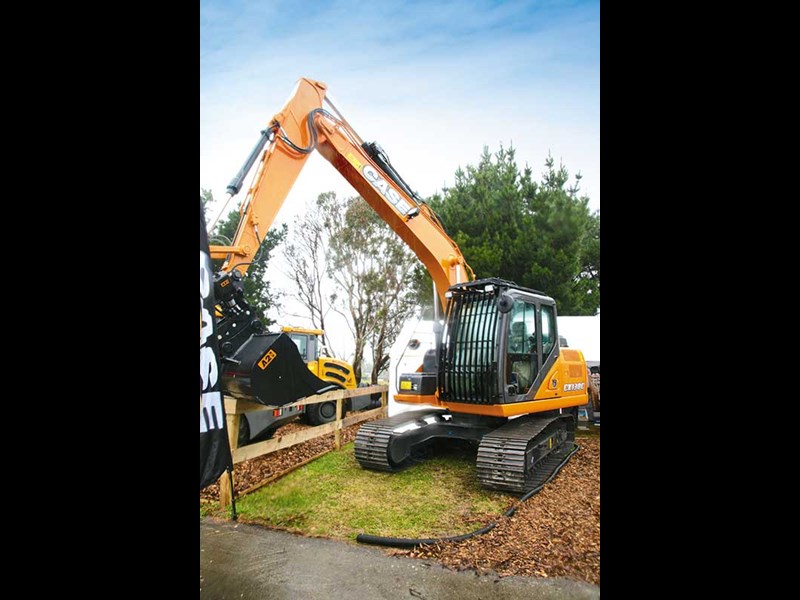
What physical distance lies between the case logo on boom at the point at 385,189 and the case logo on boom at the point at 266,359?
56.5 inches

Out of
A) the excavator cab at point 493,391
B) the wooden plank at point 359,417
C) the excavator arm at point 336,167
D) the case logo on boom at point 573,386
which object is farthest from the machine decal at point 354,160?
the case logo on boom at point 573,386

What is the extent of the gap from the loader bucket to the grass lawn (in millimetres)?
542

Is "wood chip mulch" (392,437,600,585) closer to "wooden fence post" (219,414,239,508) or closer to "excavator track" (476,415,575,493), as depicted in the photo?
"excavator track" (476,415,575,493)

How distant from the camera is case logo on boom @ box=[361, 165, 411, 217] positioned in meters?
3.35

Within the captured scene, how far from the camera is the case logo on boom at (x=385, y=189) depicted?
3.35m

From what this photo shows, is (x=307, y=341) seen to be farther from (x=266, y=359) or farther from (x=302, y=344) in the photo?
(x=266, y=359)

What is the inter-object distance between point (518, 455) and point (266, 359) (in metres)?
1.48

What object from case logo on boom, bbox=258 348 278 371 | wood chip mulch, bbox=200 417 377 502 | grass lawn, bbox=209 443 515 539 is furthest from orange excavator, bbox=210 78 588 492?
wood chip mulch, bbox=200 417 377 502

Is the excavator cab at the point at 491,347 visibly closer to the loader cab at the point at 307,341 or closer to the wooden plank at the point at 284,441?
the wooden plank at the point at 284,441
